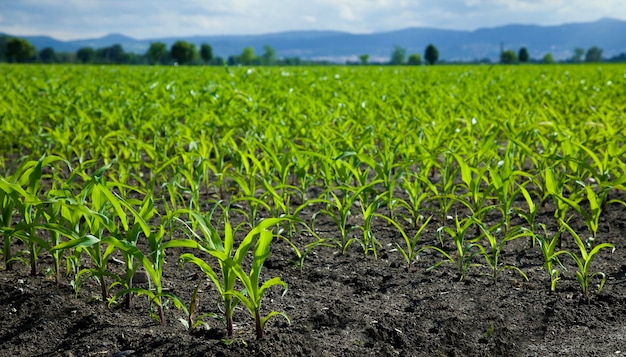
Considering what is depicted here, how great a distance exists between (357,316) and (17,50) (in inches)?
3712

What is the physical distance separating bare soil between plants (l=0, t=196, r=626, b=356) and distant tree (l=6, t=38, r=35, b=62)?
93.3 meters

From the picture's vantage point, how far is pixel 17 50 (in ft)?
275

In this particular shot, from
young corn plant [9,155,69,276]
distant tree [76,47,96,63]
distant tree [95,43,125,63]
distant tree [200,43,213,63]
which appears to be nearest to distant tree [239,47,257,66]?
distant tree [200,43,213,63]

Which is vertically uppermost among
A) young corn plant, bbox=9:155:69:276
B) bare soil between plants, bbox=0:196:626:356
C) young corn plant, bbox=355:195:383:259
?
young corn plant, bbox=9:155:69:276

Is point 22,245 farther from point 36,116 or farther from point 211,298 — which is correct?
point 36,116

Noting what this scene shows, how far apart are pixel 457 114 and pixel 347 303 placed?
477 centimetres

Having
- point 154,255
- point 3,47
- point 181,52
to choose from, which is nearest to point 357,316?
point 154,255

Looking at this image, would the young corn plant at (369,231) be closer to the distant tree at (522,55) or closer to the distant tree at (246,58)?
the distant tree at (246,58)

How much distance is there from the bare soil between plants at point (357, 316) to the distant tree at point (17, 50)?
9331 centimetres

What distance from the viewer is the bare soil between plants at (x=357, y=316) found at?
2.18 metres

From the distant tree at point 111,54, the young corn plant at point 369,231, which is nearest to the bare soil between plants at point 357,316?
the young corn plant at point 369,231

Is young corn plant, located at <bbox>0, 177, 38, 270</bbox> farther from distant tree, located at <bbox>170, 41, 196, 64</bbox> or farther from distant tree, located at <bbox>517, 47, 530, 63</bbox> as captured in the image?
distant tree, located at <bbox>517, 47, 530, 63</bbox>

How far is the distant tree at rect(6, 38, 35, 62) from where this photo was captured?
83.9 meters

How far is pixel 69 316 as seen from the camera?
2400 millimetres
